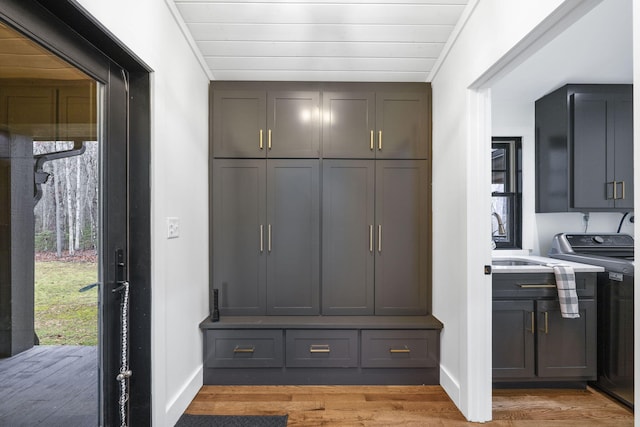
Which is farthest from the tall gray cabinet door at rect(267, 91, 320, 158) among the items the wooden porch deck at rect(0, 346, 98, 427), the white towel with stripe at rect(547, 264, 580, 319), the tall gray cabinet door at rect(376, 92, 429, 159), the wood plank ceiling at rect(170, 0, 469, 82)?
the white towel with stripe at rect(547, 264, 580, 319)

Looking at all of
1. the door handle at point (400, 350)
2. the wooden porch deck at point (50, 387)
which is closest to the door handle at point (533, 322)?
the door handle at point (400, 350)

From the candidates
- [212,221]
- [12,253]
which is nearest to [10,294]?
[12,253]

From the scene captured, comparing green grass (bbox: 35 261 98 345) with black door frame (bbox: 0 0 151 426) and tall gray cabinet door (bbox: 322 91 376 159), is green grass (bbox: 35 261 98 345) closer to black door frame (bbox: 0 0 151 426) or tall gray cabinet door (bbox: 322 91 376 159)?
black door frame (bbox: 0 0 151 426)

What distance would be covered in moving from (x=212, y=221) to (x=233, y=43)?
1.28 metres

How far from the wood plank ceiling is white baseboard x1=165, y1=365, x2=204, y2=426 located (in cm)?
218

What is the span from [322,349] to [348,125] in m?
1.71

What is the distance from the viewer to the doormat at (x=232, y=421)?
207 centimetres

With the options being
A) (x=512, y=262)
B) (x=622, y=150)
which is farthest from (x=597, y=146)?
(x=512, y=262)

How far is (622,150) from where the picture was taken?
9.13 ft

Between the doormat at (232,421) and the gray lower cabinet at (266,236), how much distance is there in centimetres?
76

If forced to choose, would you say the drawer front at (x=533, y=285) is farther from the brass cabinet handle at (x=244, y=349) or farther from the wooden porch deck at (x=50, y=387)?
the wooden porch deck at (x=50, y=387)

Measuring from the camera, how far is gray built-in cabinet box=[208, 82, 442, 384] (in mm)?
2762

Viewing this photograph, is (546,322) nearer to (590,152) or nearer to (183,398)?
(590,152)

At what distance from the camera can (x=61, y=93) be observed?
1.34 metres
